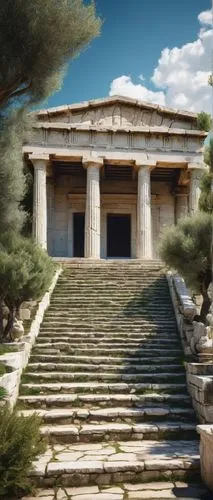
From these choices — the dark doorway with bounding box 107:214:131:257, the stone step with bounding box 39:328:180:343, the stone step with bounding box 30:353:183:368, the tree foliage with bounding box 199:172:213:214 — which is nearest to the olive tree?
the stone step with bounding box 39:328:180:343

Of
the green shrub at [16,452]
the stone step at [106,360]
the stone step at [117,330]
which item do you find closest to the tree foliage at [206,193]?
the stone step at [117,330]

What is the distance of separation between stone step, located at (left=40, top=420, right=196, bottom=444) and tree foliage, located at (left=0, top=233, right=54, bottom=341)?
9.71 ft

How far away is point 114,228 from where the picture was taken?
22.7 meters

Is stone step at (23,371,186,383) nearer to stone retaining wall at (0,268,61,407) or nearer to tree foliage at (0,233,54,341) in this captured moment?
stone retaining wall at (0,268,61,407)

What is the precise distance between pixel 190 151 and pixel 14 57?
12605 mm

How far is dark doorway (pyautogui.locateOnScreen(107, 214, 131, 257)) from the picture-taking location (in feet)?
73.7

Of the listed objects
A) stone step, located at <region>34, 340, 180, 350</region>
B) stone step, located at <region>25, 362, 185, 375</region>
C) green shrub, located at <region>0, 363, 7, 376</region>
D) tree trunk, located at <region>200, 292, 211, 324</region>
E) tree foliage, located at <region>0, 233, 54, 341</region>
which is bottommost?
stone step, located at <region>25, 362, 185, 375</region>

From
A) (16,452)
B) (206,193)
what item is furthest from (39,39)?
(206,193)

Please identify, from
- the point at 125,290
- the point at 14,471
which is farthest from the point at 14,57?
the point at 125,290

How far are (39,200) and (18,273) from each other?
947cm

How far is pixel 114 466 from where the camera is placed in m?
5.09

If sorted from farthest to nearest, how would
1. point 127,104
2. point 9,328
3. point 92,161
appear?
point 127,104 < point 92,161 < point 9,328

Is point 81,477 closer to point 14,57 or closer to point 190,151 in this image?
point 14,57

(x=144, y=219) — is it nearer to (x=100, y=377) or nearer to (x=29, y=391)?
(x=100, y=377)
